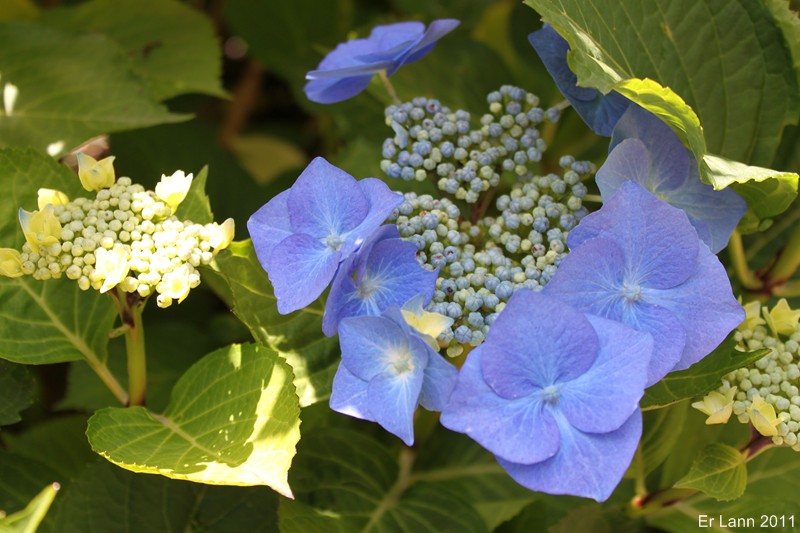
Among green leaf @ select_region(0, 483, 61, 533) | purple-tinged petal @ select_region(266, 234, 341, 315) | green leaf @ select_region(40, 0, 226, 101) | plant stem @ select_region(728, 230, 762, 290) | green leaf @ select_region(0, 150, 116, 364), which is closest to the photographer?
green leaf @ select_region(0, 483, 61, 533)

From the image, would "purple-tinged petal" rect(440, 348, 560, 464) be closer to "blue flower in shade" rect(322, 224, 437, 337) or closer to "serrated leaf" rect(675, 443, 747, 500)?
"blue flower in shade" rect(322, 224, 437, 337)

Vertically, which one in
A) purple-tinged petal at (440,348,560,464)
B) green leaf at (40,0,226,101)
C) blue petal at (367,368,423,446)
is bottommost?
green leaf at (40,0,226,101)

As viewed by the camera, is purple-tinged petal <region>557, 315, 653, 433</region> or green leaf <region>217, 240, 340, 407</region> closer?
purple-tinged petal <region>557, 315, 653, 433</region>

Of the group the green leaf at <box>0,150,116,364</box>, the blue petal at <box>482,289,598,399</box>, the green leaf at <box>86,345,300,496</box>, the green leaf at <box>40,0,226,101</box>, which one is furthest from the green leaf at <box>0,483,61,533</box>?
the green leaf at <box>40,0,226,101</box>

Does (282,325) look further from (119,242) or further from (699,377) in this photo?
(699,377)

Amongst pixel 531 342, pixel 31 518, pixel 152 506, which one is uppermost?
pixel 531 342

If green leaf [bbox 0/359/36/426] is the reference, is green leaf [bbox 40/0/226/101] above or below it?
above

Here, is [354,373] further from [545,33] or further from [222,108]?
[222,108]

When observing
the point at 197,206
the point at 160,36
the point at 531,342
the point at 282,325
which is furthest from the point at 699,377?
the point at 160,36
